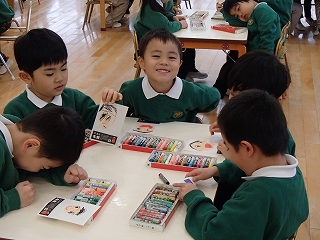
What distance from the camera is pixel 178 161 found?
153cm

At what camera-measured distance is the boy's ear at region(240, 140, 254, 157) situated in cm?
117

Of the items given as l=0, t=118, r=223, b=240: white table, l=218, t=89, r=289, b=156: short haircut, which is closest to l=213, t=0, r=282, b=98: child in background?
l=0, t=118, r=223, b=240: white table

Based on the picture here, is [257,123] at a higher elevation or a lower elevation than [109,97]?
higher

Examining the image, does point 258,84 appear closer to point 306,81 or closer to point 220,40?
point 220,40

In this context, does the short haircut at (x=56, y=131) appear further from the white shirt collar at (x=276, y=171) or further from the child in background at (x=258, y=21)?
the child in background at (x=258, y=21)

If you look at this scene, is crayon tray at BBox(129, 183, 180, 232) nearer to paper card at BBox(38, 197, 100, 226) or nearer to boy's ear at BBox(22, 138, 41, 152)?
paper card at BBox(38, 197, 100, 226)

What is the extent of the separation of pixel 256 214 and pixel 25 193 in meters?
0.69

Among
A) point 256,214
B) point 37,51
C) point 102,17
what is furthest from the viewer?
point 102,17

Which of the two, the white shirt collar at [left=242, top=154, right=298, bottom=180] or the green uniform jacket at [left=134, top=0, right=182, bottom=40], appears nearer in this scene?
the white shirt collar at [left=242, top=154, right=298, bottom=180]

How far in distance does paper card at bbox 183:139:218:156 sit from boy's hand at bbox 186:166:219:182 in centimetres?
20

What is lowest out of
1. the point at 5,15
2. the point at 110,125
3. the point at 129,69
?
the point at 129,69

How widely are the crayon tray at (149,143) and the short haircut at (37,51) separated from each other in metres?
0.46

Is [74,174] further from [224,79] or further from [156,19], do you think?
[224,79]

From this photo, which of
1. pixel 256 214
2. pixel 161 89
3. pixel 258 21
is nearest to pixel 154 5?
pixel 258 21
